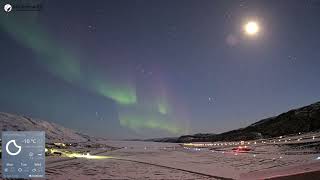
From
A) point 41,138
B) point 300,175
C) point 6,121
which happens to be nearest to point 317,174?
point 300,175

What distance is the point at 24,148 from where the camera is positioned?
Result: 995 centimetres
